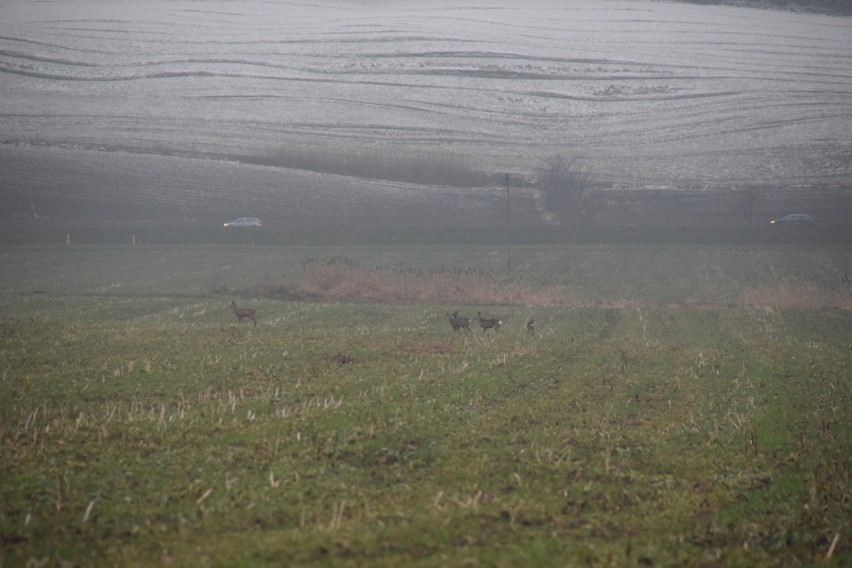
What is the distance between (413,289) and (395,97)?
2304 inches

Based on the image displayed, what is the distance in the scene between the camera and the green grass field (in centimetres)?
885

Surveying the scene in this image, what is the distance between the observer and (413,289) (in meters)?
47.2

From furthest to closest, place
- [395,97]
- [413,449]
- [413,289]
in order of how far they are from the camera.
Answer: [395,97]
[413,289]
[413,449]

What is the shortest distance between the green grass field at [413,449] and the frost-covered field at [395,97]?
54.3 m

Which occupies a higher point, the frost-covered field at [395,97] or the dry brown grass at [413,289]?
the frost-covered field at [395,97]

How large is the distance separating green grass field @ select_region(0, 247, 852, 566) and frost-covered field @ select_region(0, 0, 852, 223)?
54257 millimetres

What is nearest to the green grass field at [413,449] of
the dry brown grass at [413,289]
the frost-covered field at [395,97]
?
the dry brown grass at [413,289]

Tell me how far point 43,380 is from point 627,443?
11.4 metres

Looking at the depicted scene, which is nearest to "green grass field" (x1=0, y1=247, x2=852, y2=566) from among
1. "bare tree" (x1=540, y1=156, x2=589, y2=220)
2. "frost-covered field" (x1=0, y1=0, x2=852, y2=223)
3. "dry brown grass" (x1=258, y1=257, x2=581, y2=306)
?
"dry brown grass" (x1=258, y1=257, x2=581, y2=306)

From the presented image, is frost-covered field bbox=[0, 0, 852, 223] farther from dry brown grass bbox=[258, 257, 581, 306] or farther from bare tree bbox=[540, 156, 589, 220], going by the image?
dry brown grass bbox=[258, 257, 581, 306]

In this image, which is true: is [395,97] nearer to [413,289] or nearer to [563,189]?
[563,189]

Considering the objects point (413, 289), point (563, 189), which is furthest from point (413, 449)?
point (563, 189)

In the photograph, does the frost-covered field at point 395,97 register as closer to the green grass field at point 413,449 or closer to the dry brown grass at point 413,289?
the dry brown grass at point 413,289

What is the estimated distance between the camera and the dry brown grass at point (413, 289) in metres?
46.3
